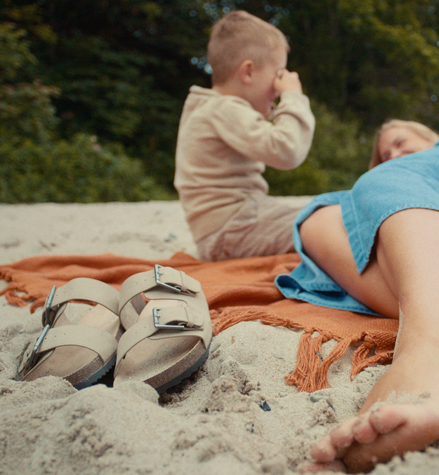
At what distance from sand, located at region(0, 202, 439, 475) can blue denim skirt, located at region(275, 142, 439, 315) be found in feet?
0.86

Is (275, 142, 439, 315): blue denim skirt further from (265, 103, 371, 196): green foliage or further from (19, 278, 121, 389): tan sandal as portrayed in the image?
(265, 103, 371, 196): green foliage

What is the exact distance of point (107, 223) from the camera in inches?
101

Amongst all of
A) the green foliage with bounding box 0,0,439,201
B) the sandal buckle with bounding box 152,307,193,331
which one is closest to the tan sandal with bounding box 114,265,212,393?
the sandal buckle with bounding box 152,307,193,331

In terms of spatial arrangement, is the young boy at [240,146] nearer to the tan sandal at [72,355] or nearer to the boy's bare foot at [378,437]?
the tan sandal at [72,355]

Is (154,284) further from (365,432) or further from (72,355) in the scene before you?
(365,432)

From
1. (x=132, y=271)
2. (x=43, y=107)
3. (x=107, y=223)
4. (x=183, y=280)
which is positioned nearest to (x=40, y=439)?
(x=183, y=280)

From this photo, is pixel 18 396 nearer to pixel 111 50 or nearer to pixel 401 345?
pixel 401 345

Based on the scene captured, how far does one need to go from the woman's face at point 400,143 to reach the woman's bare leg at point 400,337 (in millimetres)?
806

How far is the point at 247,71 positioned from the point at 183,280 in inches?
46.8

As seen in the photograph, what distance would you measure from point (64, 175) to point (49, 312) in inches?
148

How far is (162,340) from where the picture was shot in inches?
33.6

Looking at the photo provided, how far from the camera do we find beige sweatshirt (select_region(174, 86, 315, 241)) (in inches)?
64.1

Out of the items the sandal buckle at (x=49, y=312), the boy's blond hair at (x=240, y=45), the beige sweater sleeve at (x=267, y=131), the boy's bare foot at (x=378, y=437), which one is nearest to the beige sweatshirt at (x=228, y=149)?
the beige sweater sleeve at (x=267, y=131)

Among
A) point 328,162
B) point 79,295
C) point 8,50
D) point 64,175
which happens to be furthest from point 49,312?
point 328,162
